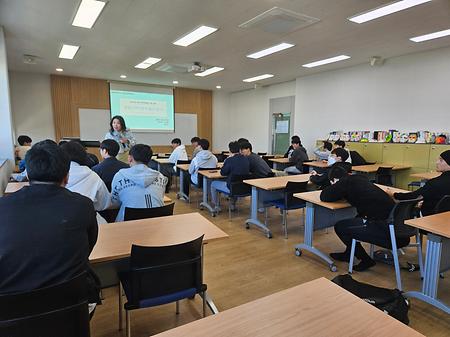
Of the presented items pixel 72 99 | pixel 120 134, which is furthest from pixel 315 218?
pixel 72 99

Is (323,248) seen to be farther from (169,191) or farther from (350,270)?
(169,191)

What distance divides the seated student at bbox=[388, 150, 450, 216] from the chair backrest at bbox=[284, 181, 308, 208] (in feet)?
3.78

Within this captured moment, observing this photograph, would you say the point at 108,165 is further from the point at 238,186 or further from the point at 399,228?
the point at 399,228

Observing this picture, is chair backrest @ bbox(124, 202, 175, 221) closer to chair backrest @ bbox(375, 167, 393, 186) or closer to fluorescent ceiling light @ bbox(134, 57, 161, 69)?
chair backrest @ bbox(375, 167, 393, 186)

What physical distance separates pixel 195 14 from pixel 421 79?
5272mm

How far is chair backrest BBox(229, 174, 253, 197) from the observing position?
4.57m

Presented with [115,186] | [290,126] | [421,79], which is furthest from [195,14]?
[290,126]

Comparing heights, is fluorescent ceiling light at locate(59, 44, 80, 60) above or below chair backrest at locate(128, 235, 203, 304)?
above

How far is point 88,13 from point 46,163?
4057 millimetres

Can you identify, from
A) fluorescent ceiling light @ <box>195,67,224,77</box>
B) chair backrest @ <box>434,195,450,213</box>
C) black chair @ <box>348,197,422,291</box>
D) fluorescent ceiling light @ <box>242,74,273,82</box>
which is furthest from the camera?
fluorescent ceiling light @ <box>242,74,273,82</box>

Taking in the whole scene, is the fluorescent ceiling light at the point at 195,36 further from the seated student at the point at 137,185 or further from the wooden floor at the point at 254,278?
the wooden floor at the point at 254,278

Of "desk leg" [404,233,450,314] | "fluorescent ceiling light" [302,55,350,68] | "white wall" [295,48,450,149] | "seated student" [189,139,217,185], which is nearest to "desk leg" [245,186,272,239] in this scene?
"seated student" [189,139,217,185]

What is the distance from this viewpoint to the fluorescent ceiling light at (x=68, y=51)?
5.96 metres

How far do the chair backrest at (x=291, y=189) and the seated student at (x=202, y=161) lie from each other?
2.01 meters
